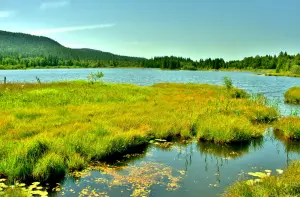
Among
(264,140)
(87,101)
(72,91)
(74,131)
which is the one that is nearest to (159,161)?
(74,131)

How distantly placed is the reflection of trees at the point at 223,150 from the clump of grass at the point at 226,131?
38 centimetres

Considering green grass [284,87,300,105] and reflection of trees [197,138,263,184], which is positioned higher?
green grass [284,87,300,105]

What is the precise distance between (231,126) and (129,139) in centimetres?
675

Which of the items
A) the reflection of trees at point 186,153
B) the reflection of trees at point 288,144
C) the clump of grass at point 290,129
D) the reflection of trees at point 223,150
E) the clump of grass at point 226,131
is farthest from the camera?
the clump of grass at point 290,129

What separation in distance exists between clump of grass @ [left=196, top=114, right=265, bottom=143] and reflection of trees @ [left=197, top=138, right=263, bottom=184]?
384 millimetres

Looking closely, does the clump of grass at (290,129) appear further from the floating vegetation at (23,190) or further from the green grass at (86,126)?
the floating vegetation at (23,190)

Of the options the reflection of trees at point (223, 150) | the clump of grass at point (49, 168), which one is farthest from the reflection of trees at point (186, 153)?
the clump of grass at point (49, 168)

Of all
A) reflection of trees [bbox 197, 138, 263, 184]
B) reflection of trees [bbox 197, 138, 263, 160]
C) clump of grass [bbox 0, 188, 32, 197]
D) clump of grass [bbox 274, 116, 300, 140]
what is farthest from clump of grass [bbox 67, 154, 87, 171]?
clump of grass [bbox 274, 116, 300, 140]

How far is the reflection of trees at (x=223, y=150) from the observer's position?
569 inches

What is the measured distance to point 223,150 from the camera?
16.1m

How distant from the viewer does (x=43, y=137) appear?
1398 centimetres

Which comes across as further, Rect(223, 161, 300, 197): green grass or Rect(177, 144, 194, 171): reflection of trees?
Rect(177, 144, 194, 171): reflection of trees

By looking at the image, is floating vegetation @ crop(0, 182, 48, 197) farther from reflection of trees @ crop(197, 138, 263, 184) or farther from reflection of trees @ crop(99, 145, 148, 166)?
reflection of trees @ crop(197, 138, 263, 184)

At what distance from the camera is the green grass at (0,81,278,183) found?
11766mm
